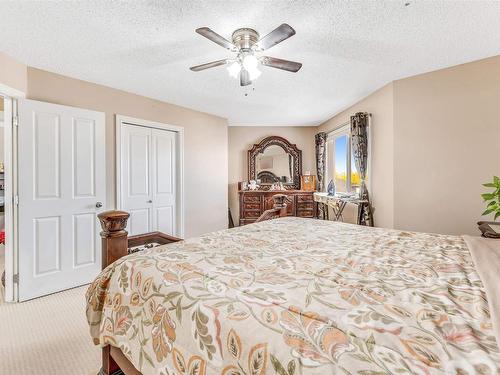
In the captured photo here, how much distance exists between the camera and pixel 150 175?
3.57m

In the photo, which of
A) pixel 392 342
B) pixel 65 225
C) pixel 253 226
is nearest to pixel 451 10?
pixel 253 226

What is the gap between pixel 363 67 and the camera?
2.54 m

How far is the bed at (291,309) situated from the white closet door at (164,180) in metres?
2.42

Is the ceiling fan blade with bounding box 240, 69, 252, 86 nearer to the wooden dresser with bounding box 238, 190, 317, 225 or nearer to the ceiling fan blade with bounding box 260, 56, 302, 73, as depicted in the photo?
the ceiling fan blade with bounding box 260, 56, 302, 73

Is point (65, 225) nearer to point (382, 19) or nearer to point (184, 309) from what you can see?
point (184, 309)

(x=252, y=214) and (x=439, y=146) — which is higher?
(x=439, y=146)

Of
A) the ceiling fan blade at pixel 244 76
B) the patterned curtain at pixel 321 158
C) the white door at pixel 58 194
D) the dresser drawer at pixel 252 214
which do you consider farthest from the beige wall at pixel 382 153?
the white door at pixel 58 194

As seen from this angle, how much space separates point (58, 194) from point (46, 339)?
142 cm

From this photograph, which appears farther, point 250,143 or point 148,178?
point 250,143

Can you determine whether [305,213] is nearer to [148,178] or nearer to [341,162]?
[341,162]

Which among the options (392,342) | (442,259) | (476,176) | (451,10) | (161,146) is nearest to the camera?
(392,342)

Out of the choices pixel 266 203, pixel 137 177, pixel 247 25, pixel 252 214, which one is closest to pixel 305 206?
pixel 266 203

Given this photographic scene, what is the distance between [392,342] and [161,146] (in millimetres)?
3647

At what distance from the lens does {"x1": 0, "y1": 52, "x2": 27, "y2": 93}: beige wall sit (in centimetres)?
Answer: 225
